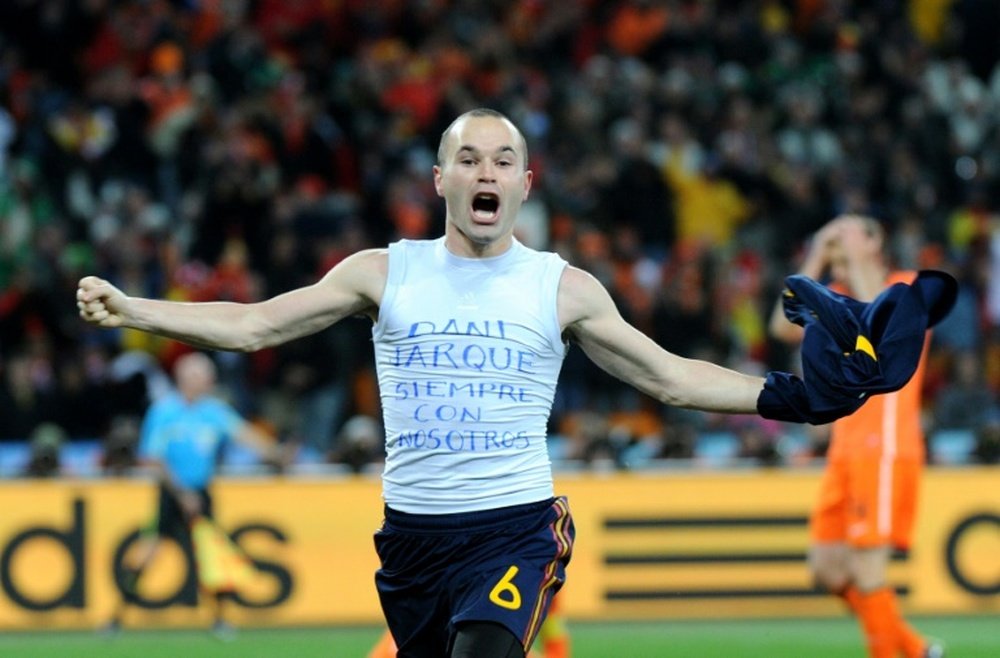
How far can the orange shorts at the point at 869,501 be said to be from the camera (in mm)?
9250

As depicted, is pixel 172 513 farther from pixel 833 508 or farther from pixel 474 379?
pixel 474 379

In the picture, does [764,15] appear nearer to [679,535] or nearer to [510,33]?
[510,33]

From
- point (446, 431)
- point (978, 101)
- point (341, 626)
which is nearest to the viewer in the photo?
point (446, 431)

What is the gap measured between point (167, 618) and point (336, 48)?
7.58m

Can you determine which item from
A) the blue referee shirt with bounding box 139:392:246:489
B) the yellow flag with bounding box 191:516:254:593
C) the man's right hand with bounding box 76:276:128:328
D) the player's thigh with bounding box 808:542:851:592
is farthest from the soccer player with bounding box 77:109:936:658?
the blue referee shirt with bounding box 139:392:246:489

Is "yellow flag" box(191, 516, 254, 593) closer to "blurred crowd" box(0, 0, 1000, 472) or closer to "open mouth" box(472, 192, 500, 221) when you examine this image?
"blurred crowd" box(0, 0, 1000, 472)

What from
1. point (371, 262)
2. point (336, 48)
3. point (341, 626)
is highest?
point (336, 48)

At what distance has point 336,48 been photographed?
19.5m

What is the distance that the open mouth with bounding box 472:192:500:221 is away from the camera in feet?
18.6

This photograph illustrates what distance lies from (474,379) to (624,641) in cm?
717

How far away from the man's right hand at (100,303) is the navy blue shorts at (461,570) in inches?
41.6

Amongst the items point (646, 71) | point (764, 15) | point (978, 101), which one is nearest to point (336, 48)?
point (646, 71)

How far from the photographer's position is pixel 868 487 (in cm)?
928

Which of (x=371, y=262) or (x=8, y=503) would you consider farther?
(x=8, y=503)
